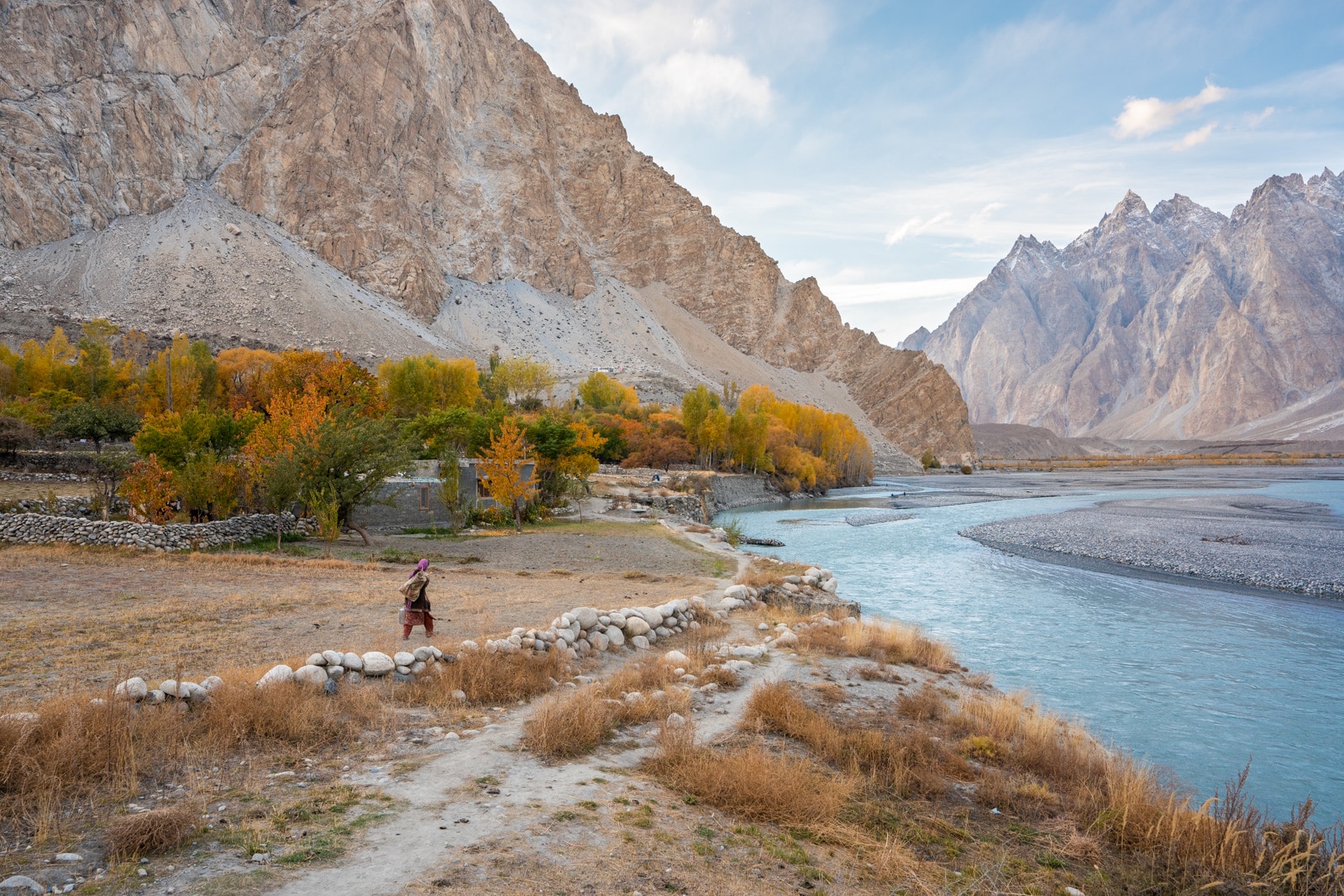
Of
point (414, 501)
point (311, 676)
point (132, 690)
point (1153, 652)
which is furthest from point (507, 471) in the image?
point (132, 690)

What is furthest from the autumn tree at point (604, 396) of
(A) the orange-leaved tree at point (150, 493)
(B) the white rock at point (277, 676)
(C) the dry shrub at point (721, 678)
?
(B) the white rock at point (277, 676)

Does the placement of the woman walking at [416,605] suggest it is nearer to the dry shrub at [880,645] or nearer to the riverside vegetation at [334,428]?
the dry shrub at [880,645]

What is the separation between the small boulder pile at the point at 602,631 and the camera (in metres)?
10.4

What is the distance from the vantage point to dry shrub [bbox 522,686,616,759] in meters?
7.20

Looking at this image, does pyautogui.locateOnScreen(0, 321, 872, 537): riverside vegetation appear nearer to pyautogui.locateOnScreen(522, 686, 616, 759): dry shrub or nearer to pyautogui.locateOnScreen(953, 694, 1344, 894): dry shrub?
pyautogui.locateOnScreen(522, 686, 616, 759): dry shrub

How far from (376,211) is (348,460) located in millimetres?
108401

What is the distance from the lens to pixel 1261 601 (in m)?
20.9

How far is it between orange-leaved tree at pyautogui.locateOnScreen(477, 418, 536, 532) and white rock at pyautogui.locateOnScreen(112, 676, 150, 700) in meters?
→ 22.8

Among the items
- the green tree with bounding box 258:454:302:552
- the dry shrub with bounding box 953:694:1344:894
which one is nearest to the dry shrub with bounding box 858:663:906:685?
the dry shrub with bounding box 953:694:1344:894

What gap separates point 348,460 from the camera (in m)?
24.1

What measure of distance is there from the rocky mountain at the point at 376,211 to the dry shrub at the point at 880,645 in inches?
3379

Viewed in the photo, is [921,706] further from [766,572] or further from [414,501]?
[414,501]

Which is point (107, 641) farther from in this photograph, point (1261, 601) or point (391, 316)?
point (391, 316)

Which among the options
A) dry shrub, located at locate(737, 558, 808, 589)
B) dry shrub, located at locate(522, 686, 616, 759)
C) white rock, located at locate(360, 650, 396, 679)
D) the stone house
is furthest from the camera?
the stone house
